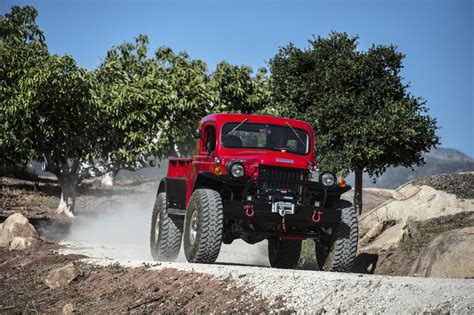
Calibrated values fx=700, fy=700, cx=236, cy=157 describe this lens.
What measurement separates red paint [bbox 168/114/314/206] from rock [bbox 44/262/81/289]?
8.33ft

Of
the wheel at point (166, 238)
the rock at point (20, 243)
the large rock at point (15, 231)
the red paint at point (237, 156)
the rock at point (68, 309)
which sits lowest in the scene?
the rock at point (68, 309)

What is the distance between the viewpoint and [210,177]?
11.1m

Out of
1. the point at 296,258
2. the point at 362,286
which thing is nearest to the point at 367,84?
the point at 296,258

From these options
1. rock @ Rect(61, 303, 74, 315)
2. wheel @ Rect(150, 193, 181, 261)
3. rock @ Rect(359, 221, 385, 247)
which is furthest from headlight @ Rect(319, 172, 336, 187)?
rock @ Rect(61, 303, 74, 315)

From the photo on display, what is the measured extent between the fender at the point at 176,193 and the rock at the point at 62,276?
7.46 ft

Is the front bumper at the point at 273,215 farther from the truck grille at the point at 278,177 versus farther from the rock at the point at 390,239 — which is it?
the rock at the point at 390,239

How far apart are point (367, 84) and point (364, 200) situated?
8.57m

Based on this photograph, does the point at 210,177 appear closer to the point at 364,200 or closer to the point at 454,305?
the point at 454,305

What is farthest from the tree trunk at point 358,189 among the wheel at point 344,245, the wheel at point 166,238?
the wheel at point 344,245

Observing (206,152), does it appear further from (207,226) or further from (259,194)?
(207,226)

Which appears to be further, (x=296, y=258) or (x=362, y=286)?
(x=296, y=258)

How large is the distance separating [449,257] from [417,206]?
7.29m

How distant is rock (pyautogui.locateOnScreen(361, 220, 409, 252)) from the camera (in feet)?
46.2

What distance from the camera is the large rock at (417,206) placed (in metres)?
17.2
